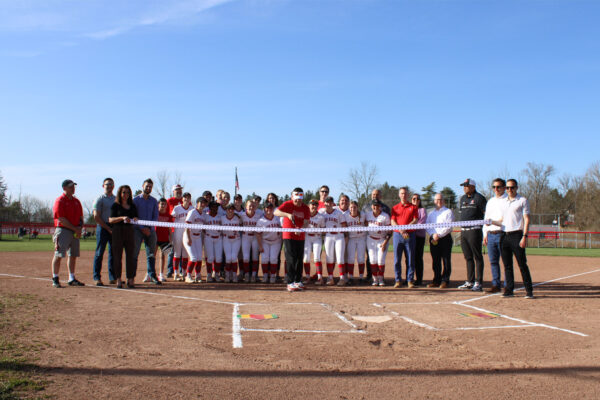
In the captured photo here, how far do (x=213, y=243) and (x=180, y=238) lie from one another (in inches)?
31.8

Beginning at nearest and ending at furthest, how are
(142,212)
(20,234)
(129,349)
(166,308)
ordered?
(129,349)
(166,308)
(142,212)
(20,234)

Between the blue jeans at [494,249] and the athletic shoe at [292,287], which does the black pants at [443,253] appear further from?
the athletic shoe at [292,287]

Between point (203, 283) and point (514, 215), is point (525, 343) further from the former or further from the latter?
point (203, 283)

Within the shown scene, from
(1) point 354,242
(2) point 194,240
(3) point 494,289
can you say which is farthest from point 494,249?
→ (2) point 194,240

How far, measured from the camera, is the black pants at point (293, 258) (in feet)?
29.7

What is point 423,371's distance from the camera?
13.6ft

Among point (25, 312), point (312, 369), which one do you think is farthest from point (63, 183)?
point (312, 369)

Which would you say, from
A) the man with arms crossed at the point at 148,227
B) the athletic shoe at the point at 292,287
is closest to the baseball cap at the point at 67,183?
the man with arms crossed at the point at 148,227

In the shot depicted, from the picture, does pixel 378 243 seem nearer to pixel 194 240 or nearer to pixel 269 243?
pixel 269 243

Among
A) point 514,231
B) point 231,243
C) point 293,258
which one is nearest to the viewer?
point 514,231

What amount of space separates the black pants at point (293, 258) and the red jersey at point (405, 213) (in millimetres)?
2447

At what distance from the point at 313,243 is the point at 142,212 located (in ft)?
13.1

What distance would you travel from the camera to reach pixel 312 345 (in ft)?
16.1

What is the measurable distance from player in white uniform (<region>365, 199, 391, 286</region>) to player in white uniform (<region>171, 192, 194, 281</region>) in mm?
4387
